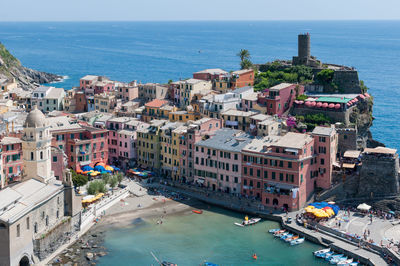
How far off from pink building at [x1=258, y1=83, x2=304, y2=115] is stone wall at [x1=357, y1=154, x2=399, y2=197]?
65.0 ft

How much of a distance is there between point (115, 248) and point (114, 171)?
24330 millimetres

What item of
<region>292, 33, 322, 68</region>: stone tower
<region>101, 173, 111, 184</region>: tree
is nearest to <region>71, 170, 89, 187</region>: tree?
<region>101, 173, 111, 184</region>: tree

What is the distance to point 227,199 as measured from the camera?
79250mm

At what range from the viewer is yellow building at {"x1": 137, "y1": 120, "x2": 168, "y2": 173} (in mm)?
88875

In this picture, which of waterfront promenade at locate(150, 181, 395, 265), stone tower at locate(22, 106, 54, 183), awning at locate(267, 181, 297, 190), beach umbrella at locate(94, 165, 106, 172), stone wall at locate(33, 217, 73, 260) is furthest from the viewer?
beach umbrella at locate(94, 165, 106, 172)

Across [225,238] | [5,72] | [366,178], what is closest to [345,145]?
[366,178]

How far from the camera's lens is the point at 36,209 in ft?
204

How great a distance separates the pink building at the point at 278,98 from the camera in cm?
9300

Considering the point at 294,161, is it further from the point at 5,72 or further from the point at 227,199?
the point at 5,72

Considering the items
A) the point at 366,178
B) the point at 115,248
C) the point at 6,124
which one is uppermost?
the point at 6,124

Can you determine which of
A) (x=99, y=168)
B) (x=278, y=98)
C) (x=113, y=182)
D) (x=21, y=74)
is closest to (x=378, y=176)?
(x=278, y=98)

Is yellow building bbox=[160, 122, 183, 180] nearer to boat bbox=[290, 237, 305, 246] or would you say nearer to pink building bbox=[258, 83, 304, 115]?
pink building bbox=[258, 83, 304, 115]

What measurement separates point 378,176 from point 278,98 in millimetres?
22575

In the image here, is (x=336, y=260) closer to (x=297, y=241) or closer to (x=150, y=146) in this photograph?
(x=297, y=241)
